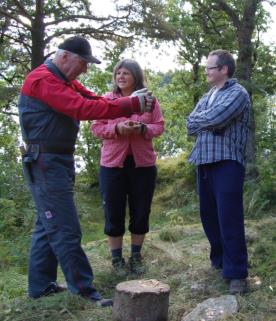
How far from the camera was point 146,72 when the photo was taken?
1248 cm

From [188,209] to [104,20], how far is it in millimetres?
5522

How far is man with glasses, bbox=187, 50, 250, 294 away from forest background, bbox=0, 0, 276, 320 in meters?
3.17

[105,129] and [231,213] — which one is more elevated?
[105,129]

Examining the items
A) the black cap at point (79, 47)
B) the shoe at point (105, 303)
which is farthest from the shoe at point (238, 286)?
the black cap at point (79, 47)

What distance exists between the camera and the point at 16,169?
Result: 963 centimetres

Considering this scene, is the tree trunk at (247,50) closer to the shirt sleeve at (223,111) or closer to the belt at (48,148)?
the shirt sleeve at (223,111)

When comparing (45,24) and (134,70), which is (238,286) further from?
(45,24)

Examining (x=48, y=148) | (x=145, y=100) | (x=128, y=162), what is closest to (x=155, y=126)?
(x=128, y=162)

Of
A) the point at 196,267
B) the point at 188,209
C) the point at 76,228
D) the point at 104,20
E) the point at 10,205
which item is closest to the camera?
the point at 76,228

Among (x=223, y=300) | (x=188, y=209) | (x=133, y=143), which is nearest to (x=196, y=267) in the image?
(x=223, y=300)

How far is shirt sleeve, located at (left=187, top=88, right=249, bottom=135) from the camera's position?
3719 millimetres

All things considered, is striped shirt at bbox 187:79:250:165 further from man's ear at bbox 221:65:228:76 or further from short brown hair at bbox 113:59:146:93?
short brown hair at bbox 113:59:146:93

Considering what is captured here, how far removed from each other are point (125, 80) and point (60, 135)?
38.5 inches

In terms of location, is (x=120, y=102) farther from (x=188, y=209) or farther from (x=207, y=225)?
(x=188, y=209)
